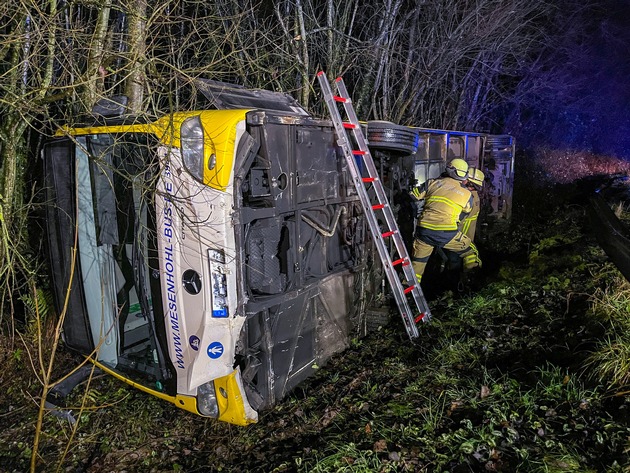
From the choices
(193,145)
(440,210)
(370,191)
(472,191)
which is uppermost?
(193,145)

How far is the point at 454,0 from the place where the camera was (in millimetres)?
8828

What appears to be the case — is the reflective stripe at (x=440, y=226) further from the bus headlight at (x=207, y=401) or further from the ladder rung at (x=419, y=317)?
the bus headlight at (x=207, y=401)

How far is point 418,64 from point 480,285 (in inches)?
209

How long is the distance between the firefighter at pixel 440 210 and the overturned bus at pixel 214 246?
1.05 metres

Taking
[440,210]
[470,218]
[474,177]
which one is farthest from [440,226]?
[470,218]

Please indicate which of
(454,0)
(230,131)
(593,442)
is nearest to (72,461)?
(230,131)

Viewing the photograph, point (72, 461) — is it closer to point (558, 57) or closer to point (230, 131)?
point (230, 131)

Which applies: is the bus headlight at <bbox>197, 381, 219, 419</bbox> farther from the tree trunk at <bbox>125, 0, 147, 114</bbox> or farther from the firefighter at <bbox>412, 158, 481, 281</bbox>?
the firefighter at <bbox>412, 158, 481, 281</bbox>

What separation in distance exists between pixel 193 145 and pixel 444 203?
3073 mm

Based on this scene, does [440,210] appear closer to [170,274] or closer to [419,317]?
[419,317]

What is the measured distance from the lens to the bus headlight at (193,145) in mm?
2764

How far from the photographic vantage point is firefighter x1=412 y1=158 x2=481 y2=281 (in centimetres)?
494

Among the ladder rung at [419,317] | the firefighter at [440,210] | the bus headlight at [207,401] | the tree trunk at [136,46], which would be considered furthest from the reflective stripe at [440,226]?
the tree trunk at [136,46]

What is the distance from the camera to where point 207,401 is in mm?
3158
